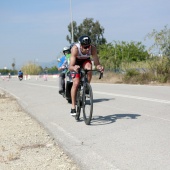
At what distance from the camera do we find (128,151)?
16.1ft

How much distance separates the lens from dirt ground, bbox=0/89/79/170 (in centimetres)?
461

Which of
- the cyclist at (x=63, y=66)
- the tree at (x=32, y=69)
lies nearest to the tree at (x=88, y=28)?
the tree at (x=32, y=69)

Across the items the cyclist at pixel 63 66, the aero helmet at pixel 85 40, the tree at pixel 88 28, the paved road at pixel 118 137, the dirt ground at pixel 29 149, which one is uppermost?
the tree at pixel 88 28

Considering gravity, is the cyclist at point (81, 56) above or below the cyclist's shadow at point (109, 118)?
above

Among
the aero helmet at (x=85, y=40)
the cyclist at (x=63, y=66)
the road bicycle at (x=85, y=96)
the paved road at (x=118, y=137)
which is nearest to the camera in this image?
the paved road at (x=118, y=137)

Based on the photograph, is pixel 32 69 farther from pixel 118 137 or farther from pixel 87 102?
pixel 118 137

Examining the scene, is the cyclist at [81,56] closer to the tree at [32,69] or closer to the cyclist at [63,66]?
the cyclist at [63,66]

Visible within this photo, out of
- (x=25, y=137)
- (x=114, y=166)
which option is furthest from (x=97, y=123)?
(x=114, y=166)

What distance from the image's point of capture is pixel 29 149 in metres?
5.48

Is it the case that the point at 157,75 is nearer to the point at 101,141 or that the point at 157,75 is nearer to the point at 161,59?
the point at 161,59

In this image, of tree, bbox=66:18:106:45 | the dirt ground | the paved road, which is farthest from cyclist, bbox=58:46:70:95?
tree, bbox=66:18:106:45

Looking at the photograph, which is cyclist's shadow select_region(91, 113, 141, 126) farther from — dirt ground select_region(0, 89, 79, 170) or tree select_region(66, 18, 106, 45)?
tree select_region(66, 18, 106, 45)

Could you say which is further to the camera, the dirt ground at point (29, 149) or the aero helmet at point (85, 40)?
the aero helmet at point (85, 40)

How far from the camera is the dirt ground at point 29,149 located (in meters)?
4.61
